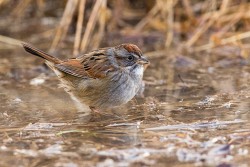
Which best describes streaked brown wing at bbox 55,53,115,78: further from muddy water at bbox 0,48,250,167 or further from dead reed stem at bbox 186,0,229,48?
dead reed stem at bbox 186,0,229,48

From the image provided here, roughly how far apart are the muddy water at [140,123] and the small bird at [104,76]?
0.16 m

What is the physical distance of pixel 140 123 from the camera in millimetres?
4820

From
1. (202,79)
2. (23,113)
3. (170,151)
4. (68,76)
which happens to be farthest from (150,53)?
(170,151)

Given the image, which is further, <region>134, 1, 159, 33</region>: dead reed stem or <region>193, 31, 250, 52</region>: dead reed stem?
<region>134, 1, 159, 33</region>: dead reed stem

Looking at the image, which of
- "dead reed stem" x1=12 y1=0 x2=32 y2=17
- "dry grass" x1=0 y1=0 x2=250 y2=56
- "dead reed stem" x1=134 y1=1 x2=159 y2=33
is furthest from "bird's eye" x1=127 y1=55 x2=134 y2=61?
"dead reed stem" x1=12 y1=0 x2=32 y2=17

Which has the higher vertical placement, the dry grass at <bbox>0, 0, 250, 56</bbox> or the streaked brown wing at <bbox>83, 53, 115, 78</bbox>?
the dry grass at <bbox>0, 0, 250, 56</bbox>

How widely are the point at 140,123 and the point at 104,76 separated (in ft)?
2.27

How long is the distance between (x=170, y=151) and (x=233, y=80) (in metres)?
2.43

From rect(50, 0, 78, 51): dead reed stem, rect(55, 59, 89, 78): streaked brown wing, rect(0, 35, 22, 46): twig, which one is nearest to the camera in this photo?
rect(55, 59, 89, 78): streaked brown wing

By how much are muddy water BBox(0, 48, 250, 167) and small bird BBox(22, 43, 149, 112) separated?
0.16 m

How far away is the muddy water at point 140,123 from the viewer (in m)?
3.95

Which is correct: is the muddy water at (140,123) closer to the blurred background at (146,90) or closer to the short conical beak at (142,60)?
the blurred background at (146,90)

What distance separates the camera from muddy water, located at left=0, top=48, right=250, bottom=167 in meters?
3.95

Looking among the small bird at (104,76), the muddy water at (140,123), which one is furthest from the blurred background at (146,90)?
the small bird at (104,76)
